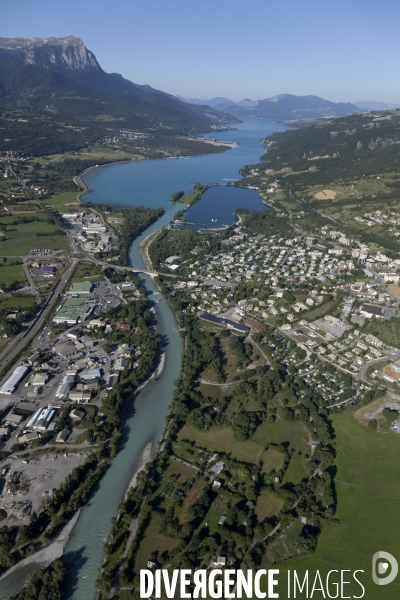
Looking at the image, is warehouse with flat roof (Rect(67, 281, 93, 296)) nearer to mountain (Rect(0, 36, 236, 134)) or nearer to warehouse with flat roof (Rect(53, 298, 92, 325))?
warehouse with flat roof (Rect(53, 298, 92, 325))

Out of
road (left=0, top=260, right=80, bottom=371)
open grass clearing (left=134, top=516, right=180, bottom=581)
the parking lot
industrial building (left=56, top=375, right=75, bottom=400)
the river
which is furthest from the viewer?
road (left=0, top=260, right=80, bottom=371)

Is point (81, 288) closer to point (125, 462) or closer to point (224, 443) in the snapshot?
point (125, 462)

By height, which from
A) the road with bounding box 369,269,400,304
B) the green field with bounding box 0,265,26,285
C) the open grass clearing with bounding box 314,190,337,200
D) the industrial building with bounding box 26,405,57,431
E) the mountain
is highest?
the mountain

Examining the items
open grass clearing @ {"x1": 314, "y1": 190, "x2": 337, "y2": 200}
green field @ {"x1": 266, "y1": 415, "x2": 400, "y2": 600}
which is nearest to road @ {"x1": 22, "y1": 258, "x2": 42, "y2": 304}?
green field @ {"x1": 266, "y1": 415, "x2": 400, "y2": 600}

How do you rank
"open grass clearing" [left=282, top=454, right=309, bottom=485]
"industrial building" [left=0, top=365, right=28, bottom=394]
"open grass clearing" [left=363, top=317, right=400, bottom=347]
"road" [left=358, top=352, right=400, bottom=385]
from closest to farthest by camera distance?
"open grass clearing" [left=282, top=454, right=309, bottom=485] < "industrial building" [left=0, top=365, right=28, bottom=394] < "road" [left=358, top=352, right=400, bottom=385] < "open grass clearing" [left=363, top=317, right=400, bottom=347]

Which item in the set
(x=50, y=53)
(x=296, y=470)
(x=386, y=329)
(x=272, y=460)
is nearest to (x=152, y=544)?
(x=272, y=460)

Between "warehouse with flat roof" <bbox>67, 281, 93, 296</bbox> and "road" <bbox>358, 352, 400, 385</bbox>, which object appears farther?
"warehouse with flat roof" <bbox>67, 281, 93, 296</bbox>

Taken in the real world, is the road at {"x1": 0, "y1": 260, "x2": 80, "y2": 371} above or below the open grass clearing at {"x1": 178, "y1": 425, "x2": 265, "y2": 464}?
above
